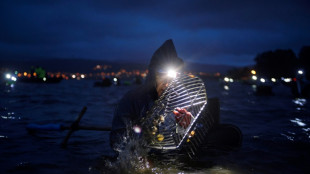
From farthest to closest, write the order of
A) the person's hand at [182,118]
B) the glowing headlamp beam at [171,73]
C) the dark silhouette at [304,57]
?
the dark silhouette at [304,57] < the person's hand at [182,118] < the glowing headlamp beam at [171,73]

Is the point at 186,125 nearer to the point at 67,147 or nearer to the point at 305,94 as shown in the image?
the point at 67,147

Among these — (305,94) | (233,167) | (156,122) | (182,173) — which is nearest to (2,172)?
(156,122)

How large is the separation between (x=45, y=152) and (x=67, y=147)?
2.14ft

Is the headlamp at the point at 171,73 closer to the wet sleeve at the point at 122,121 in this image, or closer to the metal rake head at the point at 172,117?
the metal rake head at the point at 172,117

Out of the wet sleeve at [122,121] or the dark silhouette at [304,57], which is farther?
the dark silhouette at [304,57]

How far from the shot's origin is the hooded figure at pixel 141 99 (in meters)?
4.22

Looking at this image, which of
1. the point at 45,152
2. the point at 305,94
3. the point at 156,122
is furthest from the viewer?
the point at 305,94

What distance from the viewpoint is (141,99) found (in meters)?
4.36

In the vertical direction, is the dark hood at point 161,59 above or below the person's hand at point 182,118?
above

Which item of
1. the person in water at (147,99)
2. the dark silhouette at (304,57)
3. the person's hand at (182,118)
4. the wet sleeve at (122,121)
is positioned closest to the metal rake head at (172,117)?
the person's hand at (182,118)

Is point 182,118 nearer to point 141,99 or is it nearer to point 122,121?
point 141,99

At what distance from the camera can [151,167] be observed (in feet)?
15.3

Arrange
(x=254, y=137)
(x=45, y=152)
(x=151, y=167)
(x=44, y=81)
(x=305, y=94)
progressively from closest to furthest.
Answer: (x=151, y=167)
(x=45, y=152)
(x=254, y=137)
(x=305, y=94)
(x=44, y=81)

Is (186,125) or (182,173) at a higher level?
(186,125)
